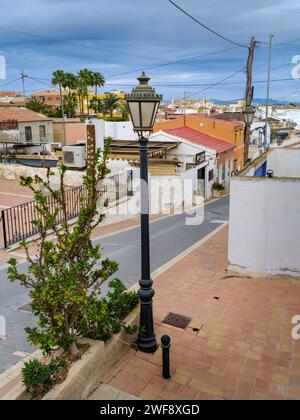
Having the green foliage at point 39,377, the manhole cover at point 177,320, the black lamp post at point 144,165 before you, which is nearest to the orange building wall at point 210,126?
the manhole cover at point 177,320

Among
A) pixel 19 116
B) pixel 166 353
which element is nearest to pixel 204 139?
pixel 19 116

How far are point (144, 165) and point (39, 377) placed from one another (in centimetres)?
287

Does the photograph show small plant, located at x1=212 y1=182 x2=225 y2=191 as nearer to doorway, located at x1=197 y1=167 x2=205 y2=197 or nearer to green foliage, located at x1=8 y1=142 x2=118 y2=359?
doorway, located at x1=197 y1=167 x2=205 y2=197

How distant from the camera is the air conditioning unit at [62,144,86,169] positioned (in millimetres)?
20016

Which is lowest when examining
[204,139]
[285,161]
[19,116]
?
[285,161]

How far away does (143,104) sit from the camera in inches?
183

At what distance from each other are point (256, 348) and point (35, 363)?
3322 mm

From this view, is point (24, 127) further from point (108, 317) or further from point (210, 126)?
point (108, 317)

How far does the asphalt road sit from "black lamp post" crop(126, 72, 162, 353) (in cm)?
176

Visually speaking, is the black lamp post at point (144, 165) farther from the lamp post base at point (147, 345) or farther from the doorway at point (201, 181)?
the doorway at point (201, 181)

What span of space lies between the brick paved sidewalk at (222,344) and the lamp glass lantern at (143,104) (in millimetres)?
3290

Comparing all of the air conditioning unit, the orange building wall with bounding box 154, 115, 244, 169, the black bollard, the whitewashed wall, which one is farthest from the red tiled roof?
the black bollard
